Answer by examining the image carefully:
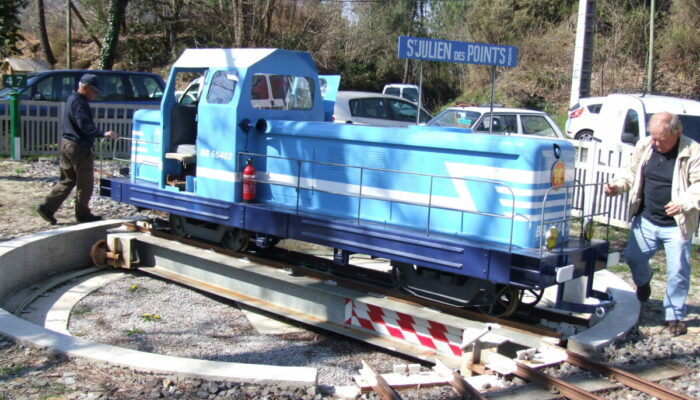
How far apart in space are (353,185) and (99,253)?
373cm

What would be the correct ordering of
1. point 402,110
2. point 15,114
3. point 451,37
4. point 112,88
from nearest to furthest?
1. point 15,114
2. point 402,110
3. point 112,88
4. point 451,37

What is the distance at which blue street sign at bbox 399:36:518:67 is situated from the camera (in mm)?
6844

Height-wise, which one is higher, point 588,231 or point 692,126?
point 692,126

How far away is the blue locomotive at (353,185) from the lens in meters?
5.76

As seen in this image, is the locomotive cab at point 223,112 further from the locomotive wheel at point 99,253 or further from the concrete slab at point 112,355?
the concrete slab at point 112,355

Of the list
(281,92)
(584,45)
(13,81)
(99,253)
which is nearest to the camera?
(281,92)

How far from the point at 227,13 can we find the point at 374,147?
→ 856 inches

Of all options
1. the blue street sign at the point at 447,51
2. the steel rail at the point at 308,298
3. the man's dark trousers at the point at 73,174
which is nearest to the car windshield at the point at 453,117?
the blue street sign at the point at 447,51

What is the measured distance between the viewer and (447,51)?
696cm

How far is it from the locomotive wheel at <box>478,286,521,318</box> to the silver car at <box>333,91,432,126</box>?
8.84 m

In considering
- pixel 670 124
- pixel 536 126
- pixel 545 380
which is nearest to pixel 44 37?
pixel 536 126

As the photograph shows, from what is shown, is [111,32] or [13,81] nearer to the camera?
[13,81]

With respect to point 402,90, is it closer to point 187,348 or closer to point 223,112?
point 223,112

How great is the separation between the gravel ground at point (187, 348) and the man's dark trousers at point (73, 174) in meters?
0.42
